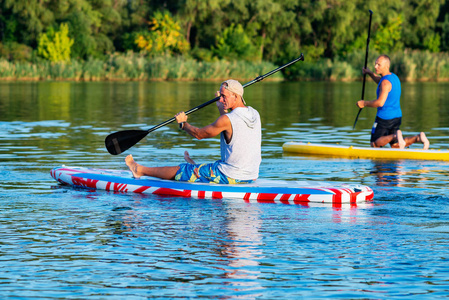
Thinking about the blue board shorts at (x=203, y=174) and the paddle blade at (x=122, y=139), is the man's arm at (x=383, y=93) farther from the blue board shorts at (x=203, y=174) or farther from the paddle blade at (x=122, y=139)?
the blue board shorts at (x=203, y=174)

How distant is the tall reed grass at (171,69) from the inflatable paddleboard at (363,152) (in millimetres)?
43052

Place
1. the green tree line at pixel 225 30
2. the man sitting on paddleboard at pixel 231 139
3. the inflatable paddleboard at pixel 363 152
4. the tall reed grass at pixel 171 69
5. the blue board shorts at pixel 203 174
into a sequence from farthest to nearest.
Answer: the green tree line at pixel 225 30, the tall reed grass at pixel 171 69, the inflatable paddleboard at pixel 363 152, the blue board shorts at pixel 203 174, the man sitting on paddleboard at pixel 231 139

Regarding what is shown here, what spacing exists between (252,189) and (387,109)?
17.9ft

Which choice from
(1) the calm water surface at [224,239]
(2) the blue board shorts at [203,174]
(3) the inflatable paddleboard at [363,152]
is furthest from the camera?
(3) the inflatable paddleboard at [363,152]

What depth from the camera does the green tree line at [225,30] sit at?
65625 millimetres

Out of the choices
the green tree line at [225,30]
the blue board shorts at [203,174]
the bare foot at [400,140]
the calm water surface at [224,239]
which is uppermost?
the green tree line at [225,30]

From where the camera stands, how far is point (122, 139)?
1144 centimetres

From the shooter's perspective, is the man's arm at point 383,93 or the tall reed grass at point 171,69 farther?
the tall reed grass at point 171,69

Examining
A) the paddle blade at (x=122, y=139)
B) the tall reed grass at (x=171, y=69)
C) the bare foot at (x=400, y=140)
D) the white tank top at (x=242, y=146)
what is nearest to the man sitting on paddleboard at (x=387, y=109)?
the bare foot at (x=400, y=140)

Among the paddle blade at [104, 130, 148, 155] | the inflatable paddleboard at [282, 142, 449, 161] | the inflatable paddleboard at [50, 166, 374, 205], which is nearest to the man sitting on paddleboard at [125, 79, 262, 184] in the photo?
the inflatable paddleboard at [50, 166, 374, 205]

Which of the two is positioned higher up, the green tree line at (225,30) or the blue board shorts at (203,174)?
the green tree line at (225,30)

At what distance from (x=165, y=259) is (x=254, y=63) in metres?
57.8

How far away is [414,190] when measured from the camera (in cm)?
1073

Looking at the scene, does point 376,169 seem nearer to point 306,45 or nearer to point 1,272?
point 1,272
